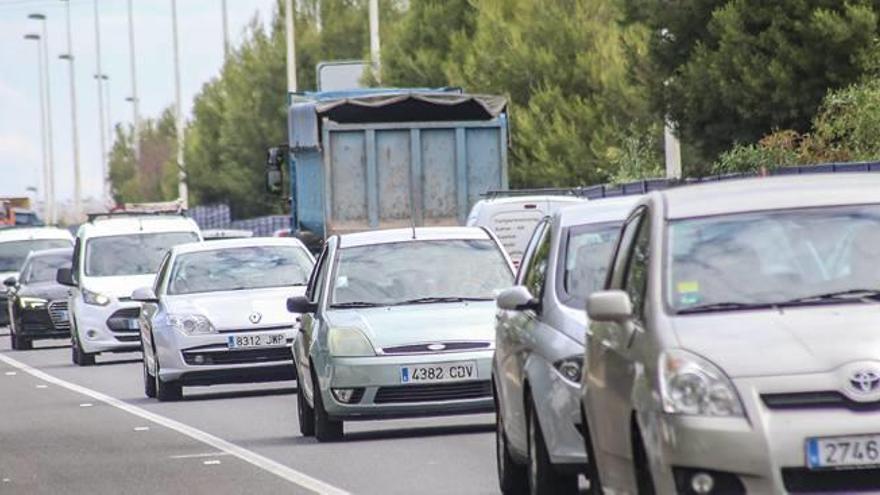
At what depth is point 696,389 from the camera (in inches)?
394

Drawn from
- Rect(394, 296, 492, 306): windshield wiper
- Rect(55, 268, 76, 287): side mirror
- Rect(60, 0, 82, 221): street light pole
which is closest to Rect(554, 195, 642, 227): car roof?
Rect(394, 296, 492, 306): windshield wiper

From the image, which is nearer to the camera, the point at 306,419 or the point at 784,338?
the point at 784,338

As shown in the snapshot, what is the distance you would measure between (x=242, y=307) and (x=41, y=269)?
1926cm

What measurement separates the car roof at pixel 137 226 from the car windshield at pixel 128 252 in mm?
76

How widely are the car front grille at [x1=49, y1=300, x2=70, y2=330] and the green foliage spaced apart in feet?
32.1

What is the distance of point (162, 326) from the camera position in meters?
26.2

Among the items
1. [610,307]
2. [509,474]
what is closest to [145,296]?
[509,474]

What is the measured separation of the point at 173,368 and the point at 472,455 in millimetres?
8578

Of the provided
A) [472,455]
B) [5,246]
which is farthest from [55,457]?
[5,246]

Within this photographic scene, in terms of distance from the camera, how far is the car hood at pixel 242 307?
25.4m

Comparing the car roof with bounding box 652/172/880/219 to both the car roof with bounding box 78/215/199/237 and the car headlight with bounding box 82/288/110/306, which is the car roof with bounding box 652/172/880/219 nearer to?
the car headlight with bounding box 82/288/110/306

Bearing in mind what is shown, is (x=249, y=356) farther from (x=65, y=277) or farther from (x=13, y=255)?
(x=13, y=255)

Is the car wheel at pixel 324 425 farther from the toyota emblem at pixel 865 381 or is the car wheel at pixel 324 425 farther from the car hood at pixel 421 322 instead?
the toyota emblem at pixel 865 381

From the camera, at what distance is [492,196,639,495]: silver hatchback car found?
13.2m
